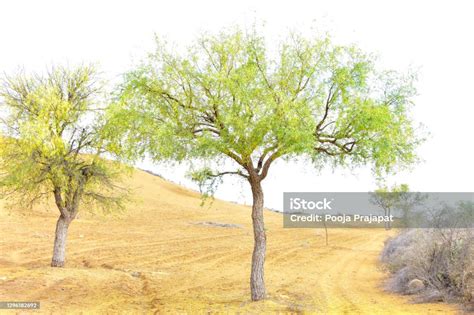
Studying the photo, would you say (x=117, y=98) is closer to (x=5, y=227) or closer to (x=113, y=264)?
(x=113, y=264)

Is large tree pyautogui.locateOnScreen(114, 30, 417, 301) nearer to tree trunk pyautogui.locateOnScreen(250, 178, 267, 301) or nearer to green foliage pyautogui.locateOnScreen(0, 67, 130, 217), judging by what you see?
tree trunk pyautogui.locateOnScreen(250, 178, 267, 301)

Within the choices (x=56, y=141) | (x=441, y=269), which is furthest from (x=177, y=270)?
(x=441, y=269)

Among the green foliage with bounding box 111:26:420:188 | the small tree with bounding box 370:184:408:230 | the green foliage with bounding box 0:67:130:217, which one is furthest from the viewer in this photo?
the small tree with bounding box 370:184:408:230

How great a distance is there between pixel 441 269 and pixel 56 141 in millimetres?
13870

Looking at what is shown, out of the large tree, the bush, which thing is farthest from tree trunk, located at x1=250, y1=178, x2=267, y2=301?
the bush

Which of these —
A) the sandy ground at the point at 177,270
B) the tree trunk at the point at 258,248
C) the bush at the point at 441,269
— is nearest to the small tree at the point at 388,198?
the sandy ground at the point at 177,270

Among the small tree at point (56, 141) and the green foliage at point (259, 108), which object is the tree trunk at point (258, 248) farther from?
the small tree at point (56, 141)

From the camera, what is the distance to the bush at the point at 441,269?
1315 centimetres

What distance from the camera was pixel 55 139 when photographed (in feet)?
60.1

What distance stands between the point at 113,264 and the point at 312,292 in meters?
10.7

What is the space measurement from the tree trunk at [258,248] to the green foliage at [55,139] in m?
7.10

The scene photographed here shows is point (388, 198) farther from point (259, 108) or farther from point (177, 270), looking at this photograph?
point (259, 108)

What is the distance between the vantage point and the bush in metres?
13.1

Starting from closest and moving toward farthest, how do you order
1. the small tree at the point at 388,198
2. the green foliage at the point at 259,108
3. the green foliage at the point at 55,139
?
1. the green foliage at the point at 259,108
2. the green foliage at the point at 55,139
3. the small tree at the point at 388,198
